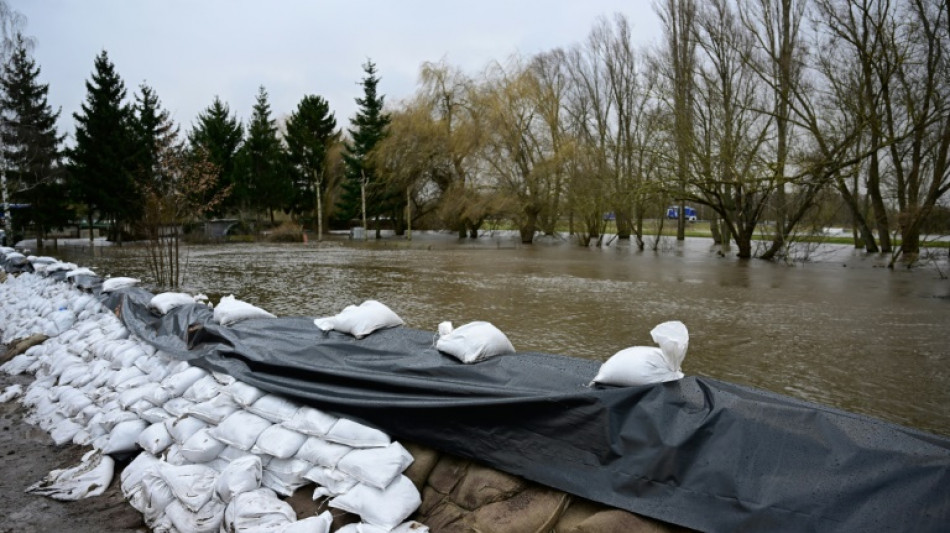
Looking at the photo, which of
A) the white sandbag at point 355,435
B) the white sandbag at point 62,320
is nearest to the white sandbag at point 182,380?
the white sandbag at point 355,435

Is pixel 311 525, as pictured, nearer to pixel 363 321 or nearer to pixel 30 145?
pixel 363 321

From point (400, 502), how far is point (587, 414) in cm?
88

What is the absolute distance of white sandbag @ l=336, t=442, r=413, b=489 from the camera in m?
2.49

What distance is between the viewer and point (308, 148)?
1384 inches

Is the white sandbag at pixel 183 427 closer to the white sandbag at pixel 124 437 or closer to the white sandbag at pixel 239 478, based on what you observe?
the white sandbag at pixel 124 437

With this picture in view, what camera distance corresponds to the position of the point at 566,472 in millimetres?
2268

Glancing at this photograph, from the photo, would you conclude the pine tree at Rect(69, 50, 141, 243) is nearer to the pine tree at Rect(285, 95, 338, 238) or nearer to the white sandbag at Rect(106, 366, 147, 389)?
the pine tree at Rect(285, 95, 338, 238)

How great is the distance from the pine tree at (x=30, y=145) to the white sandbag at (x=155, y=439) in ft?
75.9

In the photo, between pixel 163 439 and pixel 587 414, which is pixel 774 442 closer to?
pixel 587 414

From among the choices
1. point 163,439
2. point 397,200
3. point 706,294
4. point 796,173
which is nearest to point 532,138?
point 397,200

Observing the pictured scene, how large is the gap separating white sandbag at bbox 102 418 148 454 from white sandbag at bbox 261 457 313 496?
1.08 m

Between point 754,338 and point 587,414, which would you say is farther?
point 754,338

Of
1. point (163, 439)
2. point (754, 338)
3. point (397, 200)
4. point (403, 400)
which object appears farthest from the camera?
point (397, 200)

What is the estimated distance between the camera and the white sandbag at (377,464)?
2.49 m
